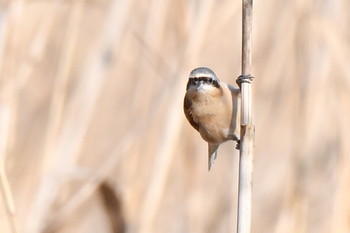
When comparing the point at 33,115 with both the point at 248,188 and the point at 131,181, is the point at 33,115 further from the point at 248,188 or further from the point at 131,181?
the point at 248,188

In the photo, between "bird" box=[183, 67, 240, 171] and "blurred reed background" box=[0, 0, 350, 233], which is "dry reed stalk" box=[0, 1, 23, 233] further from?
"bird" box=[183, 67, 240, 171]

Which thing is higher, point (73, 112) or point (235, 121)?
point (73, 112)

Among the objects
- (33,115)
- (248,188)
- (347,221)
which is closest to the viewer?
(248,188)

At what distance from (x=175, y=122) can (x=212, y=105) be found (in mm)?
599

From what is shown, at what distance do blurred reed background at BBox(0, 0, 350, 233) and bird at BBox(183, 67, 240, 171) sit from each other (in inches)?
21.3

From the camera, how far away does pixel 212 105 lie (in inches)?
38.9

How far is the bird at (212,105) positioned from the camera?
3.25 ft

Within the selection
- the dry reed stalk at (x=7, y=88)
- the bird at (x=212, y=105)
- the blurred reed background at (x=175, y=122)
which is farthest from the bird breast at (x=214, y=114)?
the dry reed stalk at (x=7, y=88)

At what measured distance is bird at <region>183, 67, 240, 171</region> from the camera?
39.0 inches

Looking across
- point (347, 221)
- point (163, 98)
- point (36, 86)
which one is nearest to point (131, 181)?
point (163, 98)

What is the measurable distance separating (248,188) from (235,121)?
0.35ft

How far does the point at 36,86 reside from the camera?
2297 millimetres

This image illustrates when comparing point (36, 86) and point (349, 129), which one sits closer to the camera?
point (349, 129)

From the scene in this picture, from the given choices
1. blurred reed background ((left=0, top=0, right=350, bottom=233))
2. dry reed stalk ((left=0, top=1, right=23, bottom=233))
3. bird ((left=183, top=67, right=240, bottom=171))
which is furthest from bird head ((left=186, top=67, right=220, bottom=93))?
dry reed stalk ((left=0, top=1, right=23, bottom=233))
